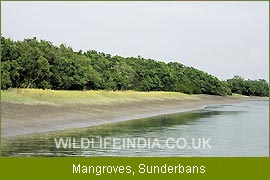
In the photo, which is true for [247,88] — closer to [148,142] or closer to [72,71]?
[72,71]

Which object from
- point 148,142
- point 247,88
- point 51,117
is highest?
point 247,88

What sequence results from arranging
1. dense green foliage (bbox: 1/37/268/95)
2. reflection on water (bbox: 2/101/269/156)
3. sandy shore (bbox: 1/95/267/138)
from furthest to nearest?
dense green foliage (bbox: 1/37/268/95) → sandy shore (bbox: 1/95/267/138) → reflection on water (bbox: 2/101/269/156)

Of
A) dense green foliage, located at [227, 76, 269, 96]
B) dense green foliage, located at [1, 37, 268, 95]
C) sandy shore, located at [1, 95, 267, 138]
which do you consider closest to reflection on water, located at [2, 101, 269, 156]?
sandy shore, located at [1, 95, 267, 138]

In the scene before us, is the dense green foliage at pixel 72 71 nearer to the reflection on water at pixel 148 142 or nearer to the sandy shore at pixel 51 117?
the sandy shore at pixel 51 117

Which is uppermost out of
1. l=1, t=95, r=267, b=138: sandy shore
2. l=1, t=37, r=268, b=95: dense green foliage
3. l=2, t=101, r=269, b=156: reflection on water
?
l=1, t=37, r=268, b=95: dense green foliage

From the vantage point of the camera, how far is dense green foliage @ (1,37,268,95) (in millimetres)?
43000

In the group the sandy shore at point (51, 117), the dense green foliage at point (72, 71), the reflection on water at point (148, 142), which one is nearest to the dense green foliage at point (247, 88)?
the dense green foliage at point (72, 71)

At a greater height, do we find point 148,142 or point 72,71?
point 72,71

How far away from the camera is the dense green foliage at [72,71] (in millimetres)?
43000

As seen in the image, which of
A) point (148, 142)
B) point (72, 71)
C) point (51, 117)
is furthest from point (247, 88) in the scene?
point (148, 142)

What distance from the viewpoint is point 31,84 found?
152 ft

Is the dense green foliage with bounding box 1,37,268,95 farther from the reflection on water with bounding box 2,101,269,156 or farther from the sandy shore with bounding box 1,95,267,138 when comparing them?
the reflection on water with bounding box 2,101,269,156

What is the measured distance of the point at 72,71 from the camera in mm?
54969

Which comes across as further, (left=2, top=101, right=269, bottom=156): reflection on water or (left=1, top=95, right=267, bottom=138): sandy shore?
(left=1, top=95, right=267, bottom=138): sandy shore
